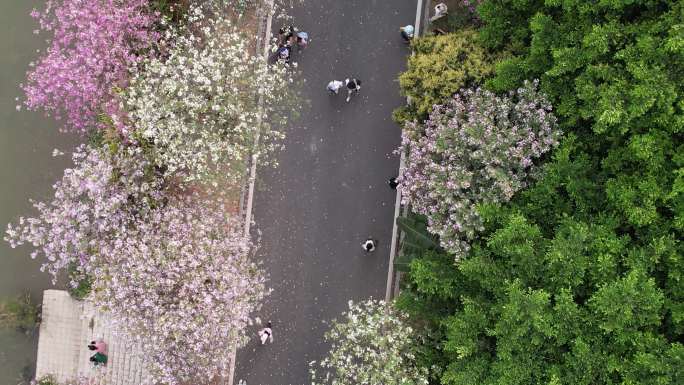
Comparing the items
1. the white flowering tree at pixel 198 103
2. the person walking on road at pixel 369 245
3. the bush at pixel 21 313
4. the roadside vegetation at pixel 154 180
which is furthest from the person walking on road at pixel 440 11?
the bush at pixel 21 313

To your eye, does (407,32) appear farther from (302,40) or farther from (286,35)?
(286,35)

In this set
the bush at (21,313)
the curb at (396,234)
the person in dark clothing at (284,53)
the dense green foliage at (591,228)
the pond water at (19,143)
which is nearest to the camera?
the dense green foliage at (591,228)

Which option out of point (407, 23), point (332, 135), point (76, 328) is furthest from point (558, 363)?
point (76, 328)

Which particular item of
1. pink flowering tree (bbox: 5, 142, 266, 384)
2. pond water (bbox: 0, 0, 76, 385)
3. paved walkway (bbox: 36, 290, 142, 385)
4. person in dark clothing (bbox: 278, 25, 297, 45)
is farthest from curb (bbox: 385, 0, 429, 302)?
pond water (bbox: 0, 0, 76, 385)

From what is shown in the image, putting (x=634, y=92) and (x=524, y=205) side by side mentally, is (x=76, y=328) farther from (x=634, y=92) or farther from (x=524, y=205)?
(x=634, y=92)

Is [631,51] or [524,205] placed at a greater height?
[631,51]

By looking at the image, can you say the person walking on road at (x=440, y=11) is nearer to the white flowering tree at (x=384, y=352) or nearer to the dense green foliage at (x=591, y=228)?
the dense green foliage at (x=591, y=228)
